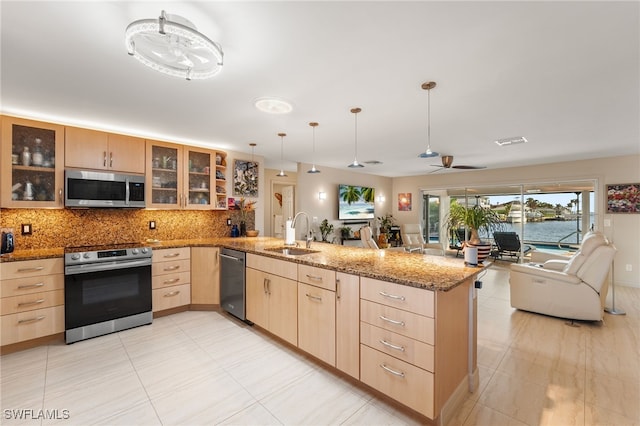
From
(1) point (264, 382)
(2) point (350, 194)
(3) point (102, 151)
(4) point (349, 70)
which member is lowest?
(1) point (264, 382)

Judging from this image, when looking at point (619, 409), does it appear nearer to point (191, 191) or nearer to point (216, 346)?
point (216, 346)

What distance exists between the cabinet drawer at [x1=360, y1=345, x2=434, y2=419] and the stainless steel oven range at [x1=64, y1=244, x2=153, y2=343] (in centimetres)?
265

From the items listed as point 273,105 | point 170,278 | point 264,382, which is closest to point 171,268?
point 170,278

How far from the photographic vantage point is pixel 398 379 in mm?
1789

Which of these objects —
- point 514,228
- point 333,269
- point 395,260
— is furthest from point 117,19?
point 514,228

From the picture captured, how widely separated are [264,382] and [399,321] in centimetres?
120

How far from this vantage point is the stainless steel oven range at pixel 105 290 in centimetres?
277

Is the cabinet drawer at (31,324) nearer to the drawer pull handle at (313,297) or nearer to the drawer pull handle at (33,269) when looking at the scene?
the drawer pull handle at (33,269)

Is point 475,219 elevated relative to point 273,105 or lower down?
lower down

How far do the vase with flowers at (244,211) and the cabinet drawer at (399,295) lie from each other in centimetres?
312

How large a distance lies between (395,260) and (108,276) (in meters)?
2.99

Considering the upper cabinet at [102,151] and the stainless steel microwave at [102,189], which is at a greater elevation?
the upper cabinet at [102,151]

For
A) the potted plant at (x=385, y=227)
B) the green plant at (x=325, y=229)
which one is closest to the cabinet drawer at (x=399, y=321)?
the green plant at (x=325, y=229)

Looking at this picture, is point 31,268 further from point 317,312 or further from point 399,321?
point 399,321
